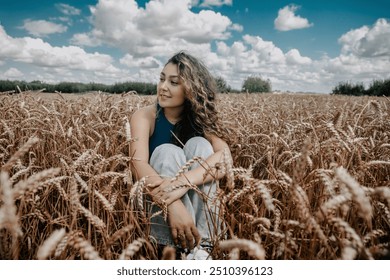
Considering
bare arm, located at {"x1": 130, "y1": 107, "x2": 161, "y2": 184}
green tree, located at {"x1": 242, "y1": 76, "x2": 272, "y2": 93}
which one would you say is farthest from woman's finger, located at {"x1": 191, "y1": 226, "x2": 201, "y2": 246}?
green tree, located at {"x1": 242, "y1": 76, "x2": 272, "y2": 93}

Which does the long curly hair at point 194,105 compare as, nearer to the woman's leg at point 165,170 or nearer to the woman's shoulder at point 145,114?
the woman's shoulder at point 145,114

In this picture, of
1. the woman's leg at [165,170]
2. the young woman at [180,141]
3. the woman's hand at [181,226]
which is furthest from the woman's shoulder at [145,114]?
the woman's hand at [181,226]

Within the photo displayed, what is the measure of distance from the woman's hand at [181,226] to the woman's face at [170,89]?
2.57 feet

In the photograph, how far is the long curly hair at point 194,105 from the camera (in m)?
2.11

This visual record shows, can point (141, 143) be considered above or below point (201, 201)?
above

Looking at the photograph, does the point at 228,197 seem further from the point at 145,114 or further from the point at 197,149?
the point at 145,114

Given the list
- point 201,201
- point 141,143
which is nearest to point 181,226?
point 201,201

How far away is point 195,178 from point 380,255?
0.90 meters

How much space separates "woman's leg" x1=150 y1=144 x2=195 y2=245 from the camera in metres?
1.51

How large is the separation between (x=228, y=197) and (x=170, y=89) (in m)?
1.19

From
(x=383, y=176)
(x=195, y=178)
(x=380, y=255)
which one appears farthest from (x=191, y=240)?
(x=383, y=176)

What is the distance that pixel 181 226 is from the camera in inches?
56.7

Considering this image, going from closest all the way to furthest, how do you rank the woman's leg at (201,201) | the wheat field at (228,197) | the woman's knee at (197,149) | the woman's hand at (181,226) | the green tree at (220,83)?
the wheat field at (228,197) → the woman's hand at (181,226) → the woman's leg at (201,201) → the woman's knee at (197,149) → the green tree at (220,83)
